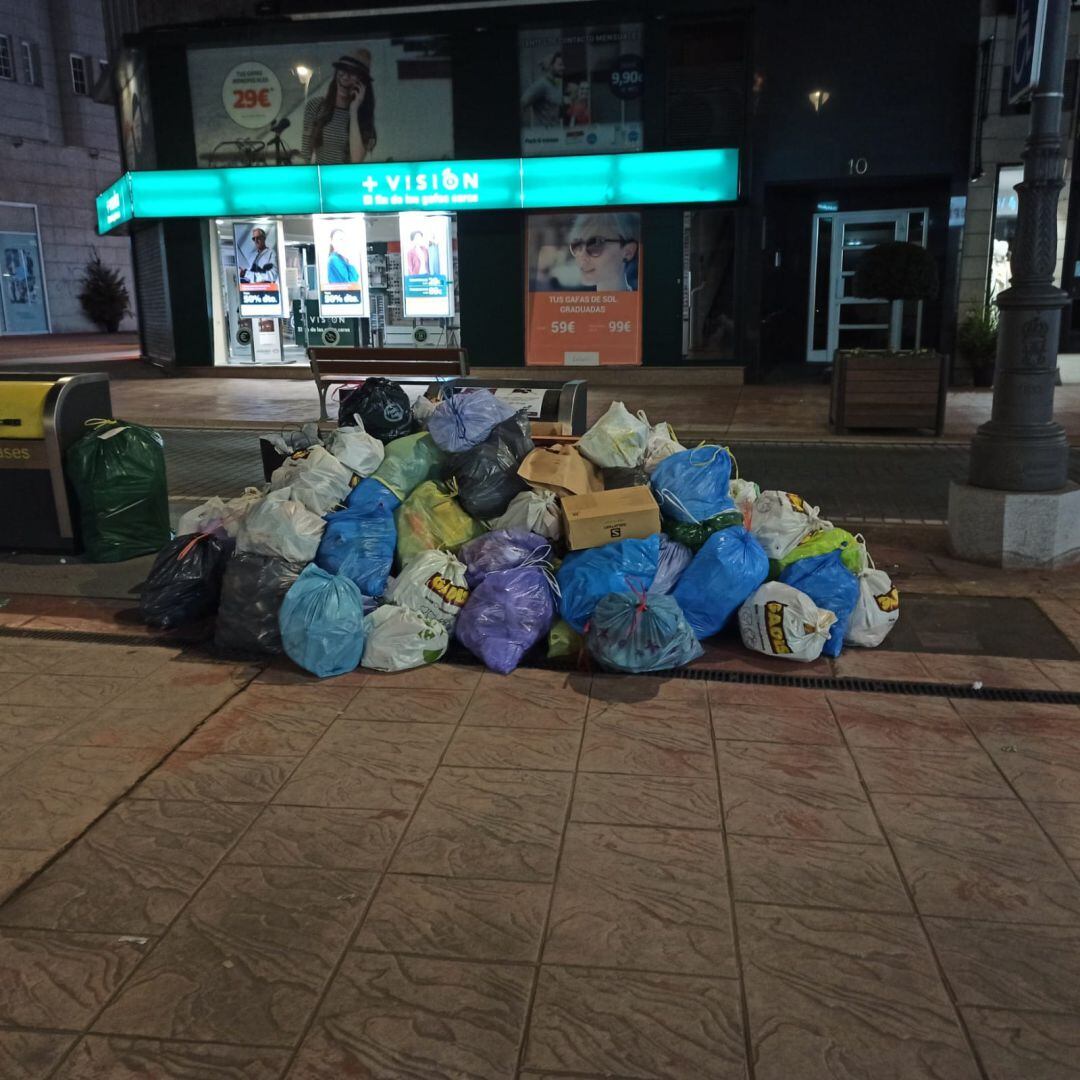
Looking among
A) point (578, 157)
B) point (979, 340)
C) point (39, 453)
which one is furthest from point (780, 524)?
point (578, 157)

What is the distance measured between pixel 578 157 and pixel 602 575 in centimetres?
1342

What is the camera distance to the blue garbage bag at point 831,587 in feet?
15.9

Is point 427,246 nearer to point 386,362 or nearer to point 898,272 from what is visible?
point 386,362

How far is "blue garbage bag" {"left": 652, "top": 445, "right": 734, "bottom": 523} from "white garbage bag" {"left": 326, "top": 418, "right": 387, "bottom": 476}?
4.90ft

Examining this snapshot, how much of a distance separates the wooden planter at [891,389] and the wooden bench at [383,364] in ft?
14.3

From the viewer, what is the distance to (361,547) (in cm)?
500

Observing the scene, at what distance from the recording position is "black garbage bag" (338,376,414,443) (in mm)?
5812

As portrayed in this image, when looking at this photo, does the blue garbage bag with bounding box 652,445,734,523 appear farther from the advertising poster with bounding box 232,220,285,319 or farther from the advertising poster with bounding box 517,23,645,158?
the advertising poster with bounding box 232,220,285,319

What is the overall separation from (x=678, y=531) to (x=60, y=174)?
41410 mm

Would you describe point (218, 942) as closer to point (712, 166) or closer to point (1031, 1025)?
point (1031, 1025)

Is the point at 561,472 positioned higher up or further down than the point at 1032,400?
further down

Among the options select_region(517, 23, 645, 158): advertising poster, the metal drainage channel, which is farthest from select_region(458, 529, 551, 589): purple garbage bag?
select_region(517, 23, 645, 158): advertising poster

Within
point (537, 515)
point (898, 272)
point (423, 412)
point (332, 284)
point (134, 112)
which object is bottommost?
point (537, 515)

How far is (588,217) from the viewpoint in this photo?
1694cm
